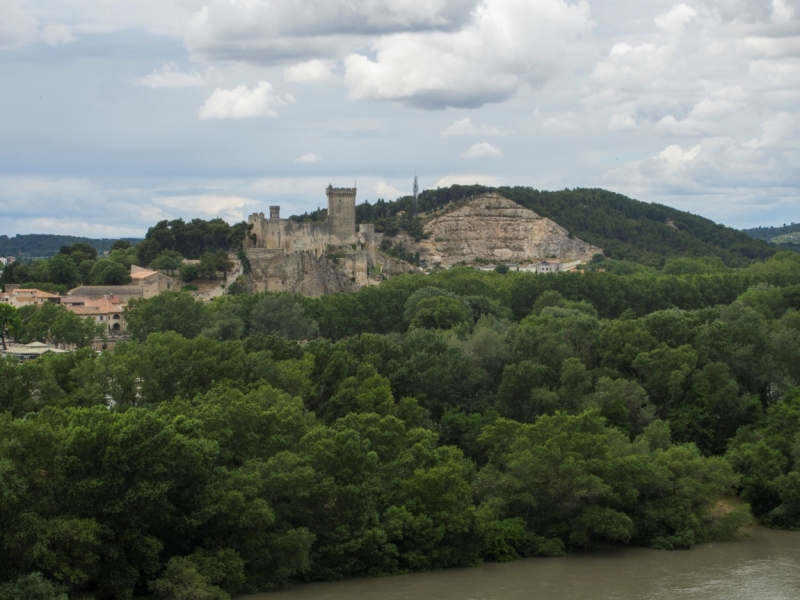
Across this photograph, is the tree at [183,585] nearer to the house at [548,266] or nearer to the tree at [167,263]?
the tree at [167,263]

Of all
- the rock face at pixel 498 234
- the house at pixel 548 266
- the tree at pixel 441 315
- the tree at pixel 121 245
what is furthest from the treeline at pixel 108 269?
the rock face at pixel 498 234

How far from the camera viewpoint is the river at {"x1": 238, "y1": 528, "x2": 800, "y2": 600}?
2923cm

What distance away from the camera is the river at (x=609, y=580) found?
1151 inches

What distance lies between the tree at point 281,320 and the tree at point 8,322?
1248 cm

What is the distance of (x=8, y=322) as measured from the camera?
64.0m

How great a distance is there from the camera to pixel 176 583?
27203mm

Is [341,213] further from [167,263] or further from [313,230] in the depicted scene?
[167,263]

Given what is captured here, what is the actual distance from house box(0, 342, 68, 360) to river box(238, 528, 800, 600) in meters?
28.9

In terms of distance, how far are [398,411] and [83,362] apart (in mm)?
10519

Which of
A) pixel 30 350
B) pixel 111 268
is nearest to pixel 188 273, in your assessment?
pixel 111 268

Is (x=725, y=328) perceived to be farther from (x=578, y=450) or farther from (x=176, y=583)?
(x=176, y=583)

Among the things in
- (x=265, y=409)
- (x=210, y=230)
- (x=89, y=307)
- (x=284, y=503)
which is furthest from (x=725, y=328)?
(x=210, y=230)

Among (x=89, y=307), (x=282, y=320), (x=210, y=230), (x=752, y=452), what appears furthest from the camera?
(x=210, y=230)

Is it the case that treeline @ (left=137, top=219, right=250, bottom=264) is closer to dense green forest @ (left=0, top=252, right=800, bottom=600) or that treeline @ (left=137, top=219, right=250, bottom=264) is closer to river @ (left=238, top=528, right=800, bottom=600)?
dense green forest @ (left=0, top=252, right=800, bottom=600)
